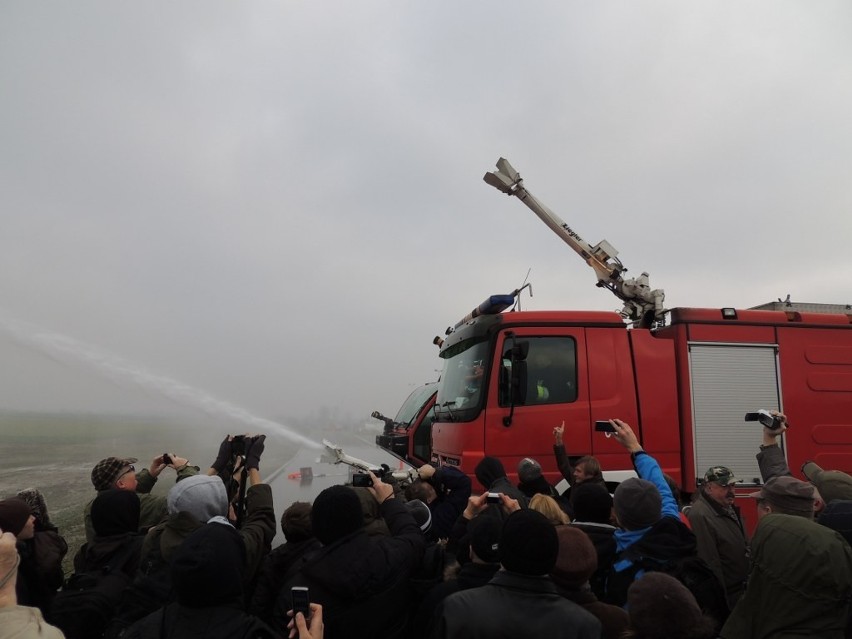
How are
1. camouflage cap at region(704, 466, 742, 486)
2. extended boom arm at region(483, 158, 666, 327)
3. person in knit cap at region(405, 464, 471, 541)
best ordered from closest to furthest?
camouflage cap at region(704, 466, 742, 486), person in knit cap at region(405, 464, 471, 541), extended boom arm at region(483, 158, 666, 327)

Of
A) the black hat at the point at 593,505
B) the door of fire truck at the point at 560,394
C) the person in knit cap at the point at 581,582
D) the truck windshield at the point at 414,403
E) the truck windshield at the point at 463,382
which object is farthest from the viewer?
the truck windshield at the point at 414,403

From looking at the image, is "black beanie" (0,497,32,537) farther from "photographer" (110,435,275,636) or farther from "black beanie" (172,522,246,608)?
"black beanie" (172,522,246,608)

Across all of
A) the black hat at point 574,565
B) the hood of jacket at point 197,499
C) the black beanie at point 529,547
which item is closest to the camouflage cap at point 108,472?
the hood of jacket at point 197,499

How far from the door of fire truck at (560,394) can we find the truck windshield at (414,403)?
15.1 feet

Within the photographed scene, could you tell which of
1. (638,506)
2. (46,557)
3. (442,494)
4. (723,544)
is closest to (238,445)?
(46,557)

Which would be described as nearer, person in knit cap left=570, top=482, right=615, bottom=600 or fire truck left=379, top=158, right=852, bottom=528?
person in knit cap left=570, top=482, right=615, bottom=600

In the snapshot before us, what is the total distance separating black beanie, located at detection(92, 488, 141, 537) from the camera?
321cm

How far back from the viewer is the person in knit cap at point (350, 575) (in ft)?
8.83

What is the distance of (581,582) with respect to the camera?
8.46ft

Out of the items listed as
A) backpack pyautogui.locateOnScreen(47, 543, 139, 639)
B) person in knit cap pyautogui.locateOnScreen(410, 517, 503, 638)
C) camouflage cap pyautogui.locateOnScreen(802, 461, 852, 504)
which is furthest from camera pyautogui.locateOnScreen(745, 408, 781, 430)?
backpack pyautogui.locateOnScreen(47, 543, 139, 639)

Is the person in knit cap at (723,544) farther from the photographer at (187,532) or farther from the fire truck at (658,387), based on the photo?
the photographer at (187,532)

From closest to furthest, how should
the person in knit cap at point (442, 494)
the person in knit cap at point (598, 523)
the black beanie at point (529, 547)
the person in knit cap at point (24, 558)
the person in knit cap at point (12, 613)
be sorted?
the person in knit cap at point (12, 613), the black beanie at point (529, 547), the person in knit cap at point (24, 558), the person in knit cap at point (598, 523), the person in knit cap at point (442, 494)

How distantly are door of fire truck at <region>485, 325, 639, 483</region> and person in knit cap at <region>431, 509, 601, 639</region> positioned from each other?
12.3 feet

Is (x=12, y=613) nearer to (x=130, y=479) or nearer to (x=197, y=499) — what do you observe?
(x=197, y=499)
